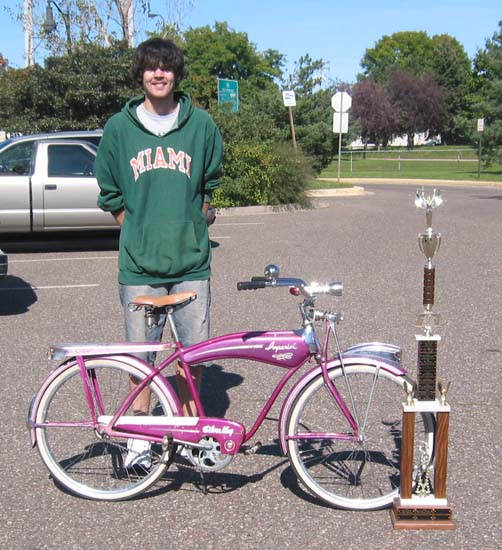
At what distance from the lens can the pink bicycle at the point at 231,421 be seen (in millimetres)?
3701

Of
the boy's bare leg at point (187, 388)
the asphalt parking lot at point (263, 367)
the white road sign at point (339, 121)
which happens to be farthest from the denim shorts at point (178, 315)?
the white road sign at point (339, 121)

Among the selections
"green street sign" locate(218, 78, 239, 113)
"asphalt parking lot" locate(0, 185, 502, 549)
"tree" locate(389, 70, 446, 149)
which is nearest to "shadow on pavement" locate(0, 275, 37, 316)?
"asphalt parking lot" locate(0, 185, 502, 549)

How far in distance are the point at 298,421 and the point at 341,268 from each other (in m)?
A: 7.22

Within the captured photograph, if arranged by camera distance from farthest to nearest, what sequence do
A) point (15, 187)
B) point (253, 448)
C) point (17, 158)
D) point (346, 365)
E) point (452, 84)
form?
point (452, 84)
point (17, 158)
point (15, 187)
point (253, 448)
point (346, 365)

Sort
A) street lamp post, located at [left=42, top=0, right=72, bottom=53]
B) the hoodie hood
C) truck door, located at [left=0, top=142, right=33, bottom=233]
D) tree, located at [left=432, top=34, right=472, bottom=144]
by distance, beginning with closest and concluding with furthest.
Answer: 1. the hoodie hood
2. truck door, located at [left=0, top=142, right=33, bottom=233]
3. street lamp post, located at [left=42, top=0, right=72, bottom=53]
4. tree, located at [left=432, top=34, right=472, bottom=144]

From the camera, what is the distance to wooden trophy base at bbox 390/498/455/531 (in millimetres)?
3598

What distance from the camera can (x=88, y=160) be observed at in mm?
12375

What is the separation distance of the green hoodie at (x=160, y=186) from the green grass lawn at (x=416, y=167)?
3095 centimetres

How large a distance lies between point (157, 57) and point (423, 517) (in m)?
2.48

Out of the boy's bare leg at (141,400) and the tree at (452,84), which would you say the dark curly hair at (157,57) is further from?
Answer: the tree at (452,84)

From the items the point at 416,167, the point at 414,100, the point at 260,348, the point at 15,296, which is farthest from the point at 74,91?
the point at 414,100

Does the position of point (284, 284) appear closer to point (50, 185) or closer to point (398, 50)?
point (50, 185)

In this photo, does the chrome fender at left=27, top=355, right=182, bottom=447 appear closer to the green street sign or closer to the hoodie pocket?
the hoodie pocket

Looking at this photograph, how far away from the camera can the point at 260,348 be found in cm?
370
